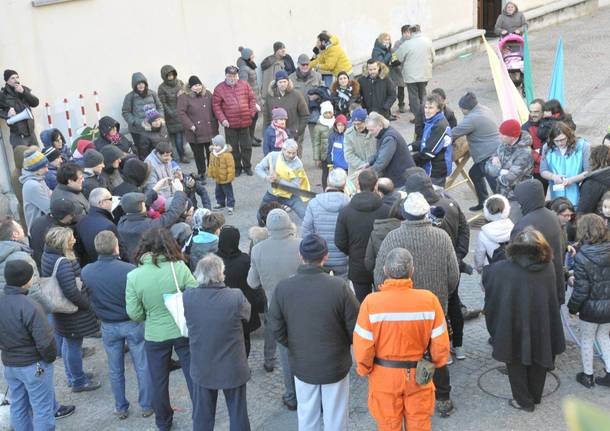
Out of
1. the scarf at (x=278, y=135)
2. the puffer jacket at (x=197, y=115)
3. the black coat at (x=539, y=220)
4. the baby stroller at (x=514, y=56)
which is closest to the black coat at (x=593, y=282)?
the black coat at (x=539, y=220)

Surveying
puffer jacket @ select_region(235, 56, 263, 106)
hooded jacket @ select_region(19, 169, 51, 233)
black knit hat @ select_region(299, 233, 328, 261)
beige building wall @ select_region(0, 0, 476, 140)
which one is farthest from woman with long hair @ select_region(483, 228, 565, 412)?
puffer jacket @ select_region(235, 56, 263, 106)

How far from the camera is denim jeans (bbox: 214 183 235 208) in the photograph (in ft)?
34.7

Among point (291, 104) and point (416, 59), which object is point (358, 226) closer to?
point (291, 104)

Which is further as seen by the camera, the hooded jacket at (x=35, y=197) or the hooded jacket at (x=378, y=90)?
the hooded jacket at (x=378, y=90)

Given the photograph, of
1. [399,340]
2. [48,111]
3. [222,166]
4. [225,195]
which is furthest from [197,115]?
[399,340]

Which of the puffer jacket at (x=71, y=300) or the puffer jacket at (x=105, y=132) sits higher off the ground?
the puffer jacket at (x=105, y=132)

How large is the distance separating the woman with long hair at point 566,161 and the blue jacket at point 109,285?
463cm

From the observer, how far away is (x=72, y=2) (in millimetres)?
11789

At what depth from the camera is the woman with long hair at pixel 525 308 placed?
5.31m

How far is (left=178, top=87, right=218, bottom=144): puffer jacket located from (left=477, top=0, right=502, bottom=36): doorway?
40.6 feet

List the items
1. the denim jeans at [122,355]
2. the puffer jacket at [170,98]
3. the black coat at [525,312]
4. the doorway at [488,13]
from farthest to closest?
1. the doorway at [488,13]
2. the puffer jacket at [170,98]
3. the denim jeans at [122,355]
4. the black coat at [525,312]

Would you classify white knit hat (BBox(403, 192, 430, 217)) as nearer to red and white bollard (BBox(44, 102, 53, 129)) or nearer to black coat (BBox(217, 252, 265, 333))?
black coat (BBox(217, 252, 265, 333))

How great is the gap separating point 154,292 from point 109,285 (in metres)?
0.55

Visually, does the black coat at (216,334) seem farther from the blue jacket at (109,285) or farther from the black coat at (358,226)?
the black coat at (358,226)
